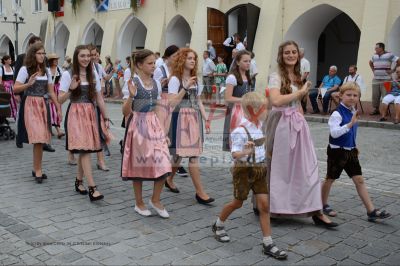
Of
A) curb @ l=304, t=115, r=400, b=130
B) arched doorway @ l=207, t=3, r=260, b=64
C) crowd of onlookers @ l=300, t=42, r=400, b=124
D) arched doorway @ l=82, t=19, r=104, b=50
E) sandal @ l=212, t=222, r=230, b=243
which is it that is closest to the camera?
sandal @ l=212, t=222, r=230, b=243

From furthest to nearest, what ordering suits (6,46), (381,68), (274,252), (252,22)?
(6,46), (252,22), (381,68), (274,252)

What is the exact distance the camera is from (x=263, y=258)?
4.04 metres

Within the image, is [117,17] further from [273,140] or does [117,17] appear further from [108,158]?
[273,140]

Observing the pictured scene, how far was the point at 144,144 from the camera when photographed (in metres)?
5.09

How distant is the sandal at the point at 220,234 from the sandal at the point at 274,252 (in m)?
0.43

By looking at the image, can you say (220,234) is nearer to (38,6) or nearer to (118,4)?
(118,4)

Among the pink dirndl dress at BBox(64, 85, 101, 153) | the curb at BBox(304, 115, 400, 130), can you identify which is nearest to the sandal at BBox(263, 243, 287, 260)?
the pink dirndl dress at BBox(64, 85, 101, 153)

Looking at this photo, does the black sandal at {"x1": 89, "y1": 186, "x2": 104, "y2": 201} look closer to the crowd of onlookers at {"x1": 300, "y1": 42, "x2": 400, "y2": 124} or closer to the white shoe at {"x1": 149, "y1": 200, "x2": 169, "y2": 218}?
the white shoe at {"x1": 149, "y1": 200, "x2": 169, "y2": 218}

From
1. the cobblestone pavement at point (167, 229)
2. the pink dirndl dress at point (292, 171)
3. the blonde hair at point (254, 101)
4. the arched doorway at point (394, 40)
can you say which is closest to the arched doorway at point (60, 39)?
the arched doorway at point (394, 40)

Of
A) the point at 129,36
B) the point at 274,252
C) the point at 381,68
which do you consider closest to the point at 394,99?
the point at 381,68

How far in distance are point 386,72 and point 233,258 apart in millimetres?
11061

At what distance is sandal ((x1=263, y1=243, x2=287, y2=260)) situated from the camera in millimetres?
3980

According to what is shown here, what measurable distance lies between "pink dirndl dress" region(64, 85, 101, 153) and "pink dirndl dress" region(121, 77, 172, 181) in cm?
91

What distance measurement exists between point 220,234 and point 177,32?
68.2 feet
